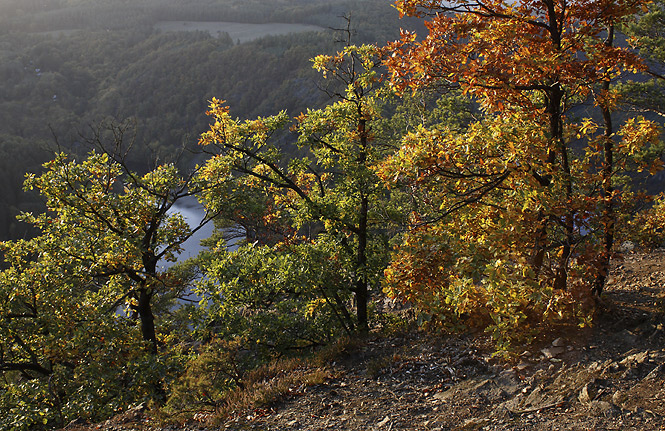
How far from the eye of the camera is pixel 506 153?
15.2 feet

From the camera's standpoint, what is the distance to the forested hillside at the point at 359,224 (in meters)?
4.89

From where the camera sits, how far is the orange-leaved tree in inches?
185

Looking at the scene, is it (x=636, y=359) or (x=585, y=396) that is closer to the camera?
(x=585, y=396)

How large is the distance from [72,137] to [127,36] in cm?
9038

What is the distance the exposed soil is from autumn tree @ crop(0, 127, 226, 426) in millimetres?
1266

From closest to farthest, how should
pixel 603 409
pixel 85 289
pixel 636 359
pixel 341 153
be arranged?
pixel 603 409
pixel 636 359
pixel 341 153
pixel 85 289

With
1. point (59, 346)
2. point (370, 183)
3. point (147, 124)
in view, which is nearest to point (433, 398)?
point (370, 183)

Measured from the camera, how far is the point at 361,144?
34.3ft

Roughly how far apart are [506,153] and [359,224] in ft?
20.2

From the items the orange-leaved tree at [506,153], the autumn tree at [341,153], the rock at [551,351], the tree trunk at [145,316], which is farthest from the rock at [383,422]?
the tree trunk at [145,316]

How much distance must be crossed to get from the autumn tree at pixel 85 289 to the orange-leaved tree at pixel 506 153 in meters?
6.38

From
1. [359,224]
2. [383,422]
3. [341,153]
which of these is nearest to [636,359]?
[383,422]

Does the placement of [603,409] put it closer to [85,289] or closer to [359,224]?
[359,224]

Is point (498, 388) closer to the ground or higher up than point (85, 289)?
closer to the ground
